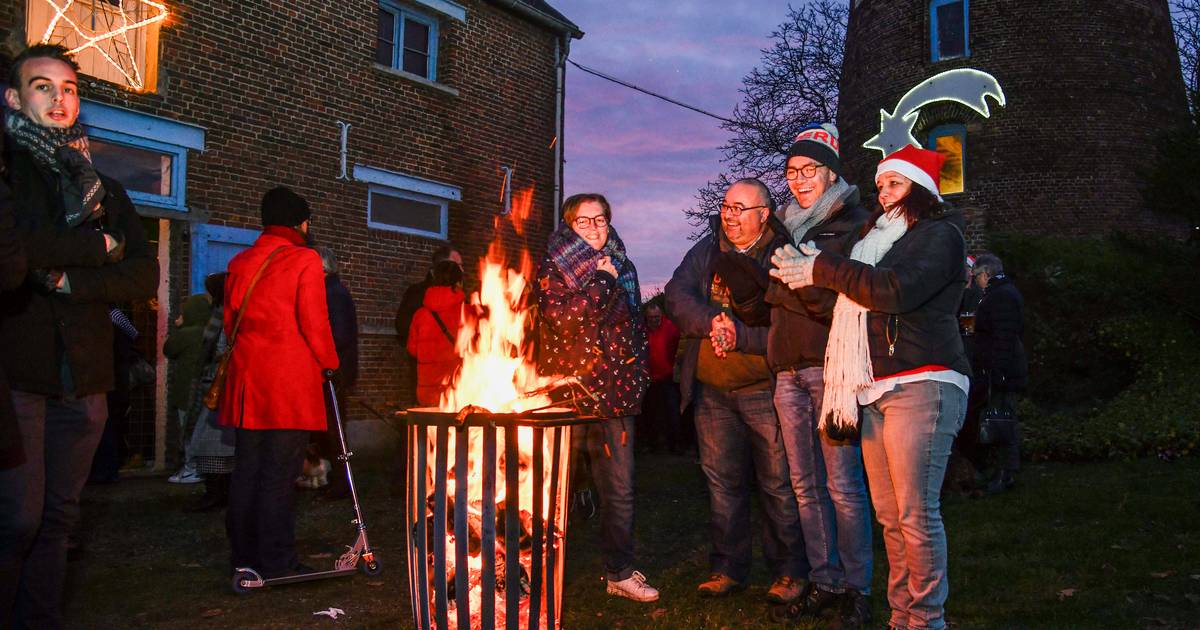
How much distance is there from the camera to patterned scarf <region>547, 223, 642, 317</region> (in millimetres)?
4473

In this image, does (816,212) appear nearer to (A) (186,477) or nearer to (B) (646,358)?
(B) (646,358)

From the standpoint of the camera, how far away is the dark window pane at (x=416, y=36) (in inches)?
507

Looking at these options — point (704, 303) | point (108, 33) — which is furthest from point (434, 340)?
point (108, 33)

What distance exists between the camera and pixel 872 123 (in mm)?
22641

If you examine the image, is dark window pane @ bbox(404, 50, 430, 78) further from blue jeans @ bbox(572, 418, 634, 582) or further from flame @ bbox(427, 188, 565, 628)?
blue jeans @ bbox(572, 418, 634, 582)

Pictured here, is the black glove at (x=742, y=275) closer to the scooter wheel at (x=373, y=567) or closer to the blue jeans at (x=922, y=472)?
the blue jeans at (x=922, y=472)

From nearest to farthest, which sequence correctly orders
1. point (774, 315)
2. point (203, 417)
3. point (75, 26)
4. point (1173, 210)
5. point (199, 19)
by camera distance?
1. point (774, 315)
2. point (203, 417)
3. point (75, 26)
4. point (199, 19)
5. point (1173, 210)

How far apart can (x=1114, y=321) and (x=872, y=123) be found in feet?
32.5

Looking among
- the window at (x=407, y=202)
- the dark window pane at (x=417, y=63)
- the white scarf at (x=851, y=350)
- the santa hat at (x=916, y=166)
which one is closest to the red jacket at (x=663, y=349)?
the window at (x=407, y=202)

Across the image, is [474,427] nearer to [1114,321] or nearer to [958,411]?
[958,411]

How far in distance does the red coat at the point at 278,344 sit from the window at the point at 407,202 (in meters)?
7.35

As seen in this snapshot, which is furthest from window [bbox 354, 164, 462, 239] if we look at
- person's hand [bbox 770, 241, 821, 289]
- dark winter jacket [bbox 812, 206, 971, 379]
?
dark winter jacket [bbox 812, 206, 971, 379]

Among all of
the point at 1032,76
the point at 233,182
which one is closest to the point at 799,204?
the point at 233,182

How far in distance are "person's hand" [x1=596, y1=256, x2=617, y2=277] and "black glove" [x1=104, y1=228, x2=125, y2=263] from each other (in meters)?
2.16
